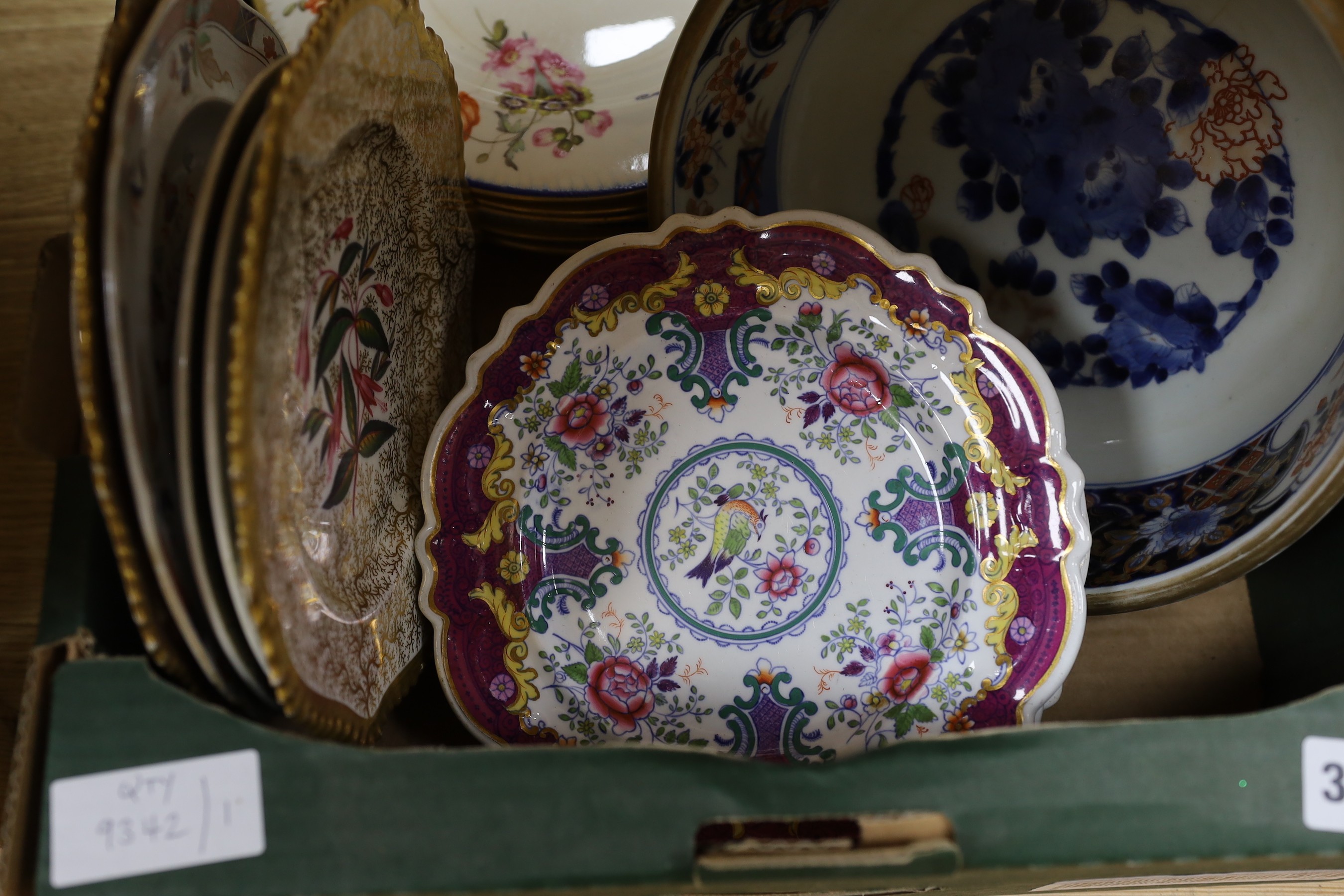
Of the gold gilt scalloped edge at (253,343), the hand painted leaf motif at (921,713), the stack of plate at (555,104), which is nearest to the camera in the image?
the gold gilt scalloped edge at (253,343)

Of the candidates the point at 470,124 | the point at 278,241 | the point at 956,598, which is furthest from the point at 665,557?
the point at 470,124

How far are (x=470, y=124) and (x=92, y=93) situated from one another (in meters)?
0.42

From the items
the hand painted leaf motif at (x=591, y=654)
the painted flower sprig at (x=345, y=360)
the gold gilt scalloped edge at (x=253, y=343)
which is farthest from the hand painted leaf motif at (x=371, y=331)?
the hand painted leaf motif at (x=591, y=654)

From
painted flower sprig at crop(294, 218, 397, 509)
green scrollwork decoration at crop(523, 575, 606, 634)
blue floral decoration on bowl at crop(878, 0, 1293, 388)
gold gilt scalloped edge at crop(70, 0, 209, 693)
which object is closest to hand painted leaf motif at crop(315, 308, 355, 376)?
painted flower sprig at crop(294, 218, 397, 509)

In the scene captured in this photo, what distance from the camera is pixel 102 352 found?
0.37 meters

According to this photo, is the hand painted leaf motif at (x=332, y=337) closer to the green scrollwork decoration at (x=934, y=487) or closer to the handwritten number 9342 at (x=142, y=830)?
the handwritten number 9342 at (x=142, y=830)

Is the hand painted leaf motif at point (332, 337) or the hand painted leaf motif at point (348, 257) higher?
the hand painted leaf motif at point (348, 257)

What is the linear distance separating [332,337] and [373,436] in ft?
0.27

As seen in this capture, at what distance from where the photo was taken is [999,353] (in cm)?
58

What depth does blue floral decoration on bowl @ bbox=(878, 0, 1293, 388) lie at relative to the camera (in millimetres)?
617

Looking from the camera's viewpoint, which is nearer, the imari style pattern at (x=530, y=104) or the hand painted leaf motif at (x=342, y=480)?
the hand painted leaf motif at (x=342, y=480)

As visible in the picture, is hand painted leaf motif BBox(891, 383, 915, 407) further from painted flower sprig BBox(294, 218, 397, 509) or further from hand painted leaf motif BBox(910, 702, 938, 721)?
painted flower sprig BBox(294, 218, 397, 509)

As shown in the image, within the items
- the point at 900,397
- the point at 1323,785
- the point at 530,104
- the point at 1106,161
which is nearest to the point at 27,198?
the point at 530,104

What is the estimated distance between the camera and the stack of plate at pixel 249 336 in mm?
366
